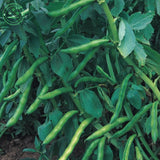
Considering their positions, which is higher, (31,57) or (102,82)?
(31,57)

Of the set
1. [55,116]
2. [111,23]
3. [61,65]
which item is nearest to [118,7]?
[111,23]

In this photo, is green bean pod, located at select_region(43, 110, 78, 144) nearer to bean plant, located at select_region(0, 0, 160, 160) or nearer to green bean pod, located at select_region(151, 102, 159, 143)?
bean plant, located at select_region(0, 0, 160, 160)

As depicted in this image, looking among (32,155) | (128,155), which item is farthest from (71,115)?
(32,155)

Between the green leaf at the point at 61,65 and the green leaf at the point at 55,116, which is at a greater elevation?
the green leaf at the point at 61,65

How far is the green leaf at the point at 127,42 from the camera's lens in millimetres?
983

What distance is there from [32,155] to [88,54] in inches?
39.2

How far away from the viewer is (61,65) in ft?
3.49

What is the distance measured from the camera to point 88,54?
109 centimetres

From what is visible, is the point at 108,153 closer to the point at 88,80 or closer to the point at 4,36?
the point at 88,80

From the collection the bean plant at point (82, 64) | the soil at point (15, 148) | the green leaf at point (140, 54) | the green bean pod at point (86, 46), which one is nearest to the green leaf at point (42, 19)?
the bean plant at point (82, 64)

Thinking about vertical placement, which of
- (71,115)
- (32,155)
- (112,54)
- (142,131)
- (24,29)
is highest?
(24,29)

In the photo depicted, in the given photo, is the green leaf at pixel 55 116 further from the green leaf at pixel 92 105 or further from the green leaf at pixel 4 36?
the green leaf at pixel 4 36

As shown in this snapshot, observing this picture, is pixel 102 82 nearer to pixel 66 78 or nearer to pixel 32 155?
pixel 66 78

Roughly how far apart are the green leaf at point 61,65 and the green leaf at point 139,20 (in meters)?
0.27
